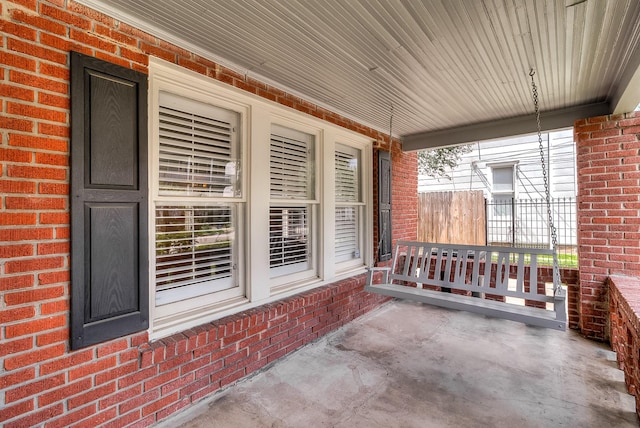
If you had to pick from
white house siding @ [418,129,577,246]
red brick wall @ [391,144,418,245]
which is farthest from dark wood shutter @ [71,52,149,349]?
white house siding @ [418,129,577,246]

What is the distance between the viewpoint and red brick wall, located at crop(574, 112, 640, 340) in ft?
10.8

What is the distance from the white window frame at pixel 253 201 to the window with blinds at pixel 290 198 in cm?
8

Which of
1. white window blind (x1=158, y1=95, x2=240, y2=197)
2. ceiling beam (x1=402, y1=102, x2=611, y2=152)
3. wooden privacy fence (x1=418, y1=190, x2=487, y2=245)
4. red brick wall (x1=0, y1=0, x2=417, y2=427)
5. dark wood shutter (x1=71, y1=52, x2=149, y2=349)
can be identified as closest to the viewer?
red brick wall (x1=0, y1=0, x2=417, y2=427)

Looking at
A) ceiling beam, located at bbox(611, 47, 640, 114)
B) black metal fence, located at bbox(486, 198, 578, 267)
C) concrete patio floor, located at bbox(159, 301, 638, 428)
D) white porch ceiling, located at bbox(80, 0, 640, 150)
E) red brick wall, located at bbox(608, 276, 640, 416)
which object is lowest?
concrete patio floor, located at bbox(159, 301, 638, 428)

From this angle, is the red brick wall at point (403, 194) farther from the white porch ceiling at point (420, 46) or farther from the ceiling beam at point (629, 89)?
the ceiling beam at point (629, 89)

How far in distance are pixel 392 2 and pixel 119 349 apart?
2791 millimetres

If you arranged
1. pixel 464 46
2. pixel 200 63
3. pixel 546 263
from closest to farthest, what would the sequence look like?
pixel 464 46, pixel 200 63, pixel 546 263

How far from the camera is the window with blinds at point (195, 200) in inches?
93.3

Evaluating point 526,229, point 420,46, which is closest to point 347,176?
point 420,46

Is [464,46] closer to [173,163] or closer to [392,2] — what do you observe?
[392,2]

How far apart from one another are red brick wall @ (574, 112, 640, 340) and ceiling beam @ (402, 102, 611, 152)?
16 cm

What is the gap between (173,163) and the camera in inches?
95.5

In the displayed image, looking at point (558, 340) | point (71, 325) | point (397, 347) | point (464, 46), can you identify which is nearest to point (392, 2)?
point (464, 46)

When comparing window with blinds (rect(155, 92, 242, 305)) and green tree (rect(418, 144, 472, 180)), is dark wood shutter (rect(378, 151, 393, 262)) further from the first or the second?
green tree (rect(418, 144, 472, 180))
